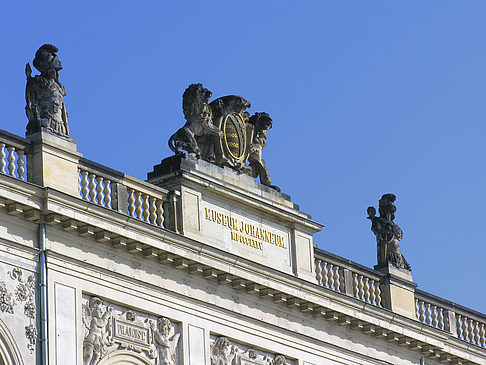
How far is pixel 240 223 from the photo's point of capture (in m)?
38.9

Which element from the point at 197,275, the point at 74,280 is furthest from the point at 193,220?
the point at 74,280

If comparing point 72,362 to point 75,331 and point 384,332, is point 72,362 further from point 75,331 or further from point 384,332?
point 384,332

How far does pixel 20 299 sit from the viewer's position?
33062 millimetres

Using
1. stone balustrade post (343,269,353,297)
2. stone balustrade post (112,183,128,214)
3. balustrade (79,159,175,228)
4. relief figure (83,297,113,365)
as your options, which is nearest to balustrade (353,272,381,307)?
stone balustrade post (343,269,353,297)

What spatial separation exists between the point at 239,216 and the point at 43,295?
6.75 meters

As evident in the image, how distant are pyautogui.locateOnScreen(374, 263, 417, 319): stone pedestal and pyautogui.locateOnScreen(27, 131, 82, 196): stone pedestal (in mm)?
11017

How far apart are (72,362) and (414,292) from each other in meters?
12.9

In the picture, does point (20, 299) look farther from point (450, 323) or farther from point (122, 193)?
point (450, 323)

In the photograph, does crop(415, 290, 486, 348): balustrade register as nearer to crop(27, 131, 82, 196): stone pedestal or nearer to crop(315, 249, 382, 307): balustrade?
crop(315, 249, 382, 307): balustrade

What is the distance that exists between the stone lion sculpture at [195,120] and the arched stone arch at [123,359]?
5214mm

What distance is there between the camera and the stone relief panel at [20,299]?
32812 millimetres

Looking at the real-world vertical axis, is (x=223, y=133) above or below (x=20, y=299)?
above

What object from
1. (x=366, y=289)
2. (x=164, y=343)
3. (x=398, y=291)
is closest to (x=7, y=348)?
(x=164, y=343)

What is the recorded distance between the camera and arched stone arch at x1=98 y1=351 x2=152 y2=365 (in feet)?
114
